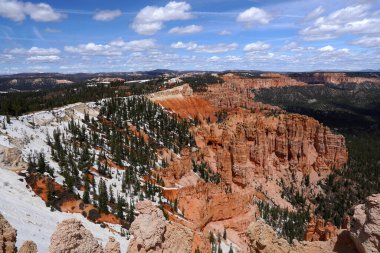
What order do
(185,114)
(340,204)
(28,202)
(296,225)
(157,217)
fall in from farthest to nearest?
(185,114) → (340,204) → (296,225) → (28,202) → (157,217)

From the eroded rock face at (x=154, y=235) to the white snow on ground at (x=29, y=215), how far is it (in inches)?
392

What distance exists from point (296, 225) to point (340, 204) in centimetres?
1841

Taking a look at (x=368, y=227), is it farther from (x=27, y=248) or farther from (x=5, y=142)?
(x=5, y=142)

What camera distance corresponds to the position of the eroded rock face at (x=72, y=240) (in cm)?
1080

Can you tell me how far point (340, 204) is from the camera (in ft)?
216

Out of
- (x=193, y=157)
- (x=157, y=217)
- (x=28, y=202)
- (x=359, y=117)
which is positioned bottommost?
(x=359, y=117)

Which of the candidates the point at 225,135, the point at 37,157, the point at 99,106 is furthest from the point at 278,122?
the point at 37,157

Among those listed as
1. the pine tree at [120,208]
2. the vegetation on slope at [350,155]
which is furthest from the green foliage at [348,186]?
the pine tree at [120,208]

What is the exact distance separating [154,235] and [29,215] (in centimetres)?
1712

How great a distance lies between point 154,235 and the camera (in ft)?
39.6

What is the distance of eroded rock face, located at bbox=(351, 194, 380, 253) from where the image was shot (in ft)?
33.9

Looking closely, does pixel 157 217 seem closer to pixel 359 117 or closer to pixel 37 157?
pixel 37 157

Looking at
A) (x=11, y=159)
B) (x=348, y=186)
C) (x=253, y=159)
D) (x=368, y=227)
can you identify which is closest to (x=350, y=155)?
(x=348, y=186)

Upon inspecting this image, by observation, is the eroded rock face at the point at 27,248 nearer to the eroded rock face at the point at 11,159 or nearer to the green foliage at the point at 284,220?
the eroded rock face at the point at 11,159
